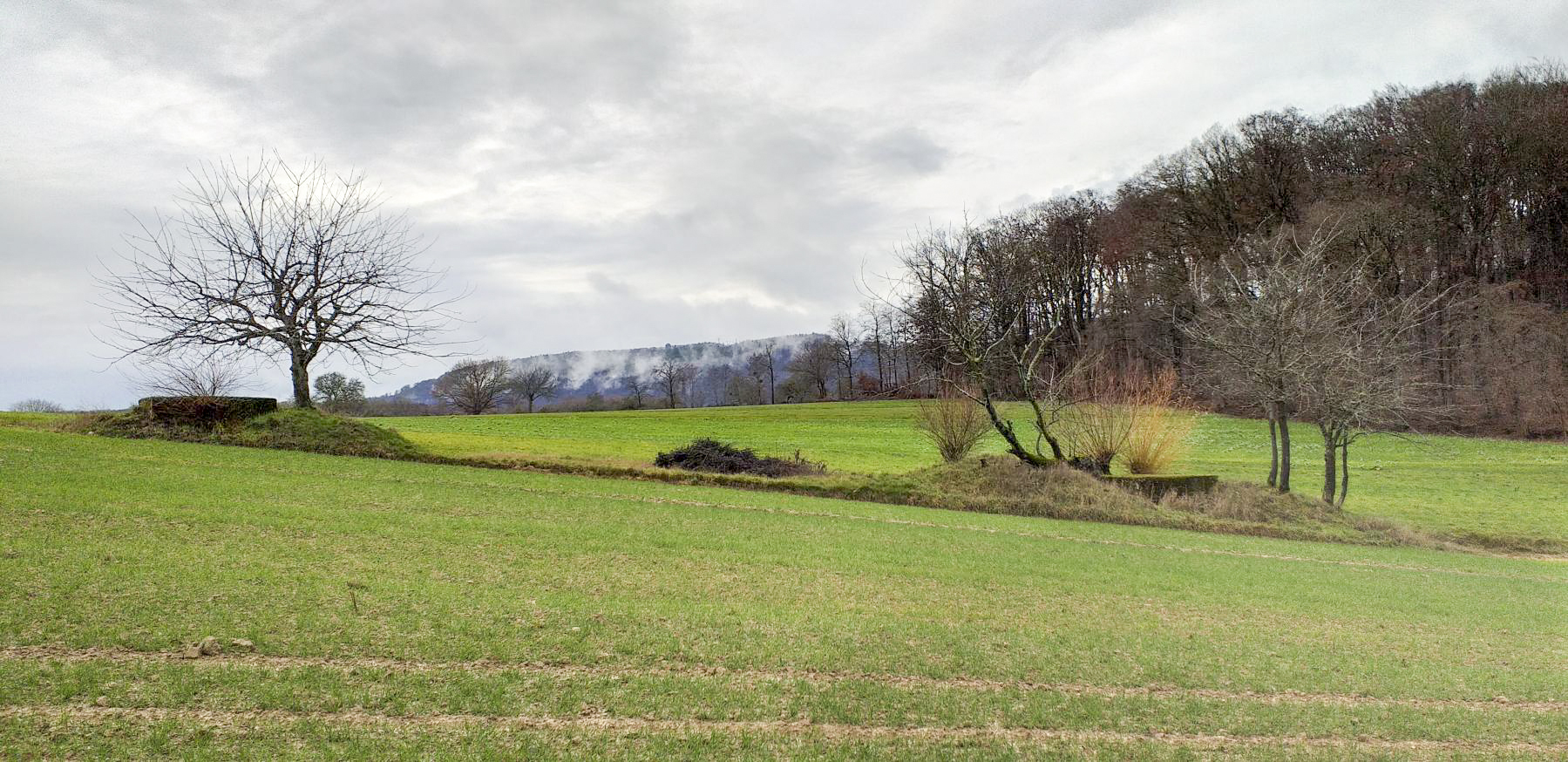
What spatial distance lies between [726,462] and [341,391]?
52514mm

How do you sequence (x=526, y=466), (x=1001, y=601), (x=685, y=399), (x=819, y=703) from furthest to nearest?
(x=685, y=399) < (x=526, y=466) < (x=1001, y=601) < (x=819, y=703)

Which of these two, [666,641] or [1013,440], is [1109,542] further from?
[666,641]

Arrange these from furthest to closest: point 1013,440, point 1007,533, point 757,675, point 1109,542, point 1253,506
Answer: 1. point 1013,440
2. point 1253,506
3. point 1007,533
4. point 1109,542
5. point 757,675

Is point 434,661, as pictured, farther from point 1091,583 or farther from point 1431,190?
point 1431,190

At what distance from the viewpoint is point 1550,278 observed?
46250 mm

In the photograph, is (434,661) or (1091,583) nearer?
(434,661)

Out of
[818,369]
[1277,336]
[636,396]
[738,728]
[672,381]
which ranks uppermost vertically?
[818,369]

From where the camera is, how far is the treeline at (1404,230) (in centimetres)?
4088

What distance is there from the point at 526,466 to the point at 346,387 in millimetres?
53227

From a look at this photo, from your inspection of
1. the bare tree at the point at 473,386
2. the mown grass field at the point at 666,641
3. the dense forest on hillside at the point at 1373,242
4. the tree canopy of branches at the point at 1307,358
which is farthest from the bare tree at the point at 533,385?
the mown grass field at the point at 666,641

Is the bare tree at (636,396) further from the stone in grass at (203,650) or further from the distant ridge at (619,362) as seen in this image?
the stone in grass at (203,650)

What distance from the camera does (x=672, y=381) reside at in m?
108

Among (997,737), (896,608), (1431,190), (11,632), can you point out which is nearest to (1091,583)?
(896,608)

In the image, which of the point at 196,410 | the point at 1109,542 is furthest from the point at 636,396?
the point at 1109,542
